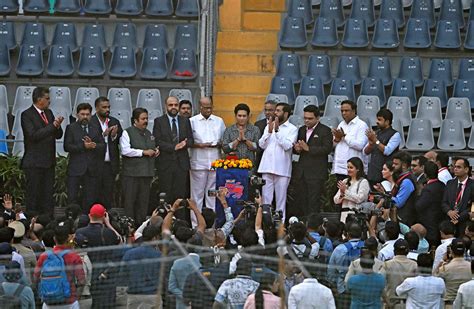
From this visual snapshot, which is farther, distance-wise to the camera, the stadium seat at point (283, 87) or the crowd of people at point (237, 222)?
the stadium seat at point (283, 87)

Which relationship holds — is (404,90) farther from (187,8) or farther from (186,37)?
(187,8)

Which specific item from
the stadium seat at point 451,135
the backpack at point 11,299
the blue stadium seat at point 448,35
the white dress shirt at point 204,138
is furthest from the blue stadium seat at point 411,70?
the backpack at point 11,299

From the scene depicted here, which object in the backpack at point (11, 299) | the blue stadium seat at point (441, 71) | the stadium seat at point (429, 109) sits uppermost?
the blue stadium seat at point (441, 71)

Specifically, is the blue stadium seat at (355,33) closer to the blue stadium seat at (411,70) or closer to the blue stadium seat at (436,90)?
the blue stadium seat at (411,70)

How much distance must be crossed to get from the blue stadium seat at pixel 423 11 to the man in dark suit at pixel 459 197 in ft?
24.0

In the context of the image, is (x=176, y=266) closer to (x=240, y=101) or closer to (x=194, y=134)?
(x=194, y=134)

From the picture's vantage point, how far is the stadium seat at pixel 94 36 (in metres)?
25.4

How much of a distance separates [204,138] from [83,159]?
1834mm

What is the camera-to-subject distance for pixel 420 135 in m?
23.1

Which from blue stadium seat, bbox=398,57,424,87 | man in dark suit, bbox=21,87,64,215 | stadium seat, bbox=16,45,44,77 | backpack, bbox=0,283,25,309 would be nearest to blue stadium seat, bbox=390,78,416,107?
blue stadium seat, bbox=398,57,424,87

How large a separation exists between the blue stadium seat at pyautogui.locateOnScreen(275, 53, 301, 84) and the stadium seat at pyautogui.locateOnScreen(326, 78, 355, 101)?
0.78 m

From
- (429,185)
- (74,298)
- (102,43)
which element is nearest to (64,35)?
(102,43)

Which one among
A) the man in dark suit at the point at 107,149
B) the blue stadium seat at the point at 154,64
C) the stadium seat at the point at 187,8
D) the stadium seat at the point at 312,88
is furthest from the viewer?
the stadium seat at the point at 187,8

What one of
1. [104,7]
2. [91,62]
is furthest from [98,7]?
[91,62]
